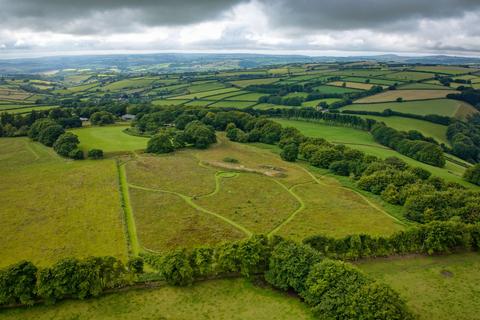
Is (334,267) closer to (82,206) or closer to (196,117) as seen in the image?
(82,206)

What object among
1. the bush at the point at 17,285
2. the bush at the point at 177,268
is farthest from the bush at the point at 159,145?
the bush at the point at 17,285

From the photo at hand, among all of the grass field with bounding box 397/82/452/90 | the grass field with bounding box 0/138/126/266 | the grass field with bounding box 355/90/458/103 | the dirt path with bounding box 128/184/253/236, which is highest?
the grass field with bounding box 397/82/452/90

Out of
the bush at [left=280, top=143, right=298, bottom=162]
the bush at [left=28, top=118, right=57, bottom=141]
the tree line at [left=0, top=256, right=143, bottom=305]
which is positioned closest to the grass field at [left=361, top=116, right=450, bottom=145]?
the bush at [left=280, top=143, right=298, bottom=162]

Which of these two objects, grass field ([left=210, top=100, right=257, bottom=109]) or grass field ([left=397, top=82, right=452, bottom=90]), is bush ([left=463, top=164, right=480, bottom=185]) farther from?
grass field ([left=397, top=82, right=452, bottom=90])

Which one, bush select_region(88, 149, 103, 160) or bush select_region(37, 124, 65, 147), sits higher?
bush select_region(37, 124, 65, 147)

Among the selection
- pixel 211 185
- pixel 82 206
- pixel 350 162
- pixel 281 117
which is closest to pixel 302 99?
pixel 281 117

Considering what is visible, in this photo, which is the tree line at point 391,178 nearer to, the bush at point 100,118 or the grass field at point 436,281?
the grass field at point 436,281

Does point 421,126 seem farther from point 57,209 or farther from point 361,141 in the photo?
point 57,209
